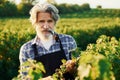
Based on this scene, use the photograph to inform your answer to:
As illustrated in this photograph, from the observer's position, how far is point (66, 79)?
2.07m

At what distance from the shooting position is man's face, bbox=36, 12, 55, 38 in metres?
3.64

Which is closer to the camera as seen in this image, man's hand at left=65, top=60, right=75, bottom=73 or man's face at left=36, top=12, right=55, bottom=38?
man's hand at left=65, top=60, right=75, bottom=73

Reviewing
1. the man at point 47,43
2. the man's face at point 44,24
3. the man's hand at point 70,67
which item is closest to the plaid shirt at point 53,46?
the man at point 47,43

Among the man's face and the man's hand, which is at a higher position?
the man's hand

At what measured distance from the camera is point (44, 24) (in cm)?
363

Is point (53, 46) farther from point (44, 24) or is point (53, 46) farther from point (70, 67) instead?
point (70, 67)

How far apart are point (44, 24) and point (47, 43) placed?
30cm

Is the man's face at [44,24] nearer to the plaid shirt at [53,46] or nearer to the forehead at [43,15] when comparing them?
the forehead at [43,15]

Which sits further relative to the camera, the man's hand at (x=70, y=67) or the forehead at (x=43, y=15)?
the forehead at (x=43, y=15)

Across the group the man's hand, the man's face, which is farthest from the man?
the man's hand

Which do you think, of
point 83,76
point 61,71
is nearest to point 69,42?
point 61,71

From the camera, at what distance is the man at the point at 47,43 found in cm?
A: 365

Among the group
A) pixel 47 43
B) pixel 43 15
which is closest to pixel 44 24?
pixel 43 15

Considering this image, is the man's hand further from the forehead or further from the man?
the forehead
